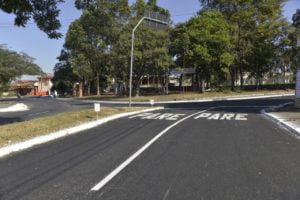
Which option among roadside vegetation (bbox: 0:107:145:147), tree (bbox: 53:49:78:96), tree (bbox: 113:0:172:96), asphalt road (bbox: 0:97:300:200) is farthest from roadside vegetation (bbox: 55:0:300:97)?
asphalt road (bbox: 0:97:300:200)

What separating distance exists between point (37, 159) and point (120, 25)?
174ft

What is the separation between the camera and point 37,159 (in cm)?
1009

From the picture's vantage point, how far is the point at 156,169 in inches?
350

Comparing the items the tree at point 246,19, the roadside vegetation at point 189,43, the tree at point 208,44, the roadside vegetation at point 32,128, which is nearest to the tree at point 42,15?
the roadside vegetation at point 32,128

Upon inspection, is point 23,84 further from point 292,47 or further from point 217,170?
point 217,170

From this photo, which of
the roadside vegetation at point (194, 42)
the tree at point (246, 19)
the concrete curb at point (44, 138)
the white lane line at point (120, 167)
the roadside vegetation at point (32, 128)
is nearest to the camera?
the white lane line at point (120, 167)

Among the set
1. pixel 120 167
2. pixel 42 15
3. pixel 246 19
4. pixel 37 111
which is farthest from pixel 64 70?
pixel 120 167

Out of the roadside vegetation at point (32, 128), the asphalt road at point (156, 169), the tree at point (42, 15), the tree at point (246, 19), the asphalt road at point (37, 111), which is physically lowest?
the asphalt road at point (37, 111)

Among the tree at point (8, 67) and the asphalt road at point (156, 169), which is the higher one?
the tree at point (8, 67)

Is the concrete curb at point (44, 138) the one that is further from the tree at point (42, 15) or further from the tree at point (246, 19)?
the tree at point (246, 19)

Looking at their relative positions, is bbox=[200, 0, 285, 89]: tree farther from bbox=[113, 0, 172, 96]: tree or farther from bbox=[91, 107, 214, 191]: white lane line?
bbox=[91, 107, 214, 191]: white lane line

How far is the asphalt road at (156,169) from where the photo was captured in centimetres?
702

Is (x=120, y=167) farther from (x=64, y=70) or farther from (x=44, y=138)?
(x=64, y=70)

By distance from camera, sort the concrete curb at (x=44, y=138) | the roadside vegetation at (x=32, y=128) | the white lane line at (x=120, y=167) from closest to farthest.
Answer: the white lane line at (x=120, y=167)
the concrete curb at (x=44, y=138)
the roadside vegetation at (x=32, y=128)
